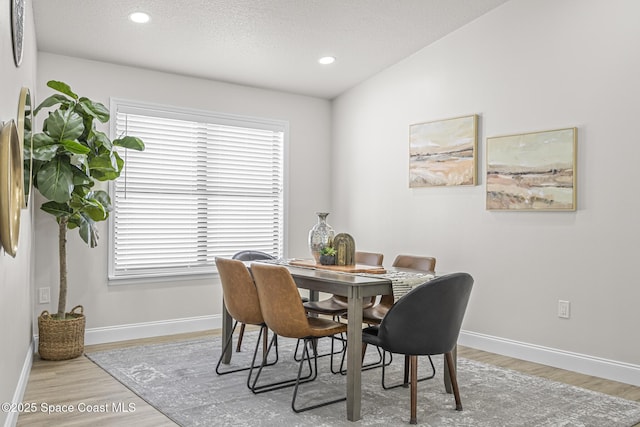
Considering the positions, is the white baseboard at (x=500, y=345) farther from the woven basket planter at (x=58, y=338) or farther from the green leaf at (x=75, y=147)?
the green leaf at (x=75, y=147)

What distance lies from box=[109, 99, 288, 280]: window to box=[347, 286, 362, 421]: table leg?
2.68 m

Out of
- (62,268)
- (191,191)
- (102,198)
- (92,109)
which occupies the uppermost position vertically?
(92,109)

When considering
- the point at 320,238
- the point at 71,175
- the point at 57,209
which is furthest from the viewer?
the point at 57,209

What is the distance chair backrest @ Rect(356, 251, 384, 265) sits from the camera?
14.3ft

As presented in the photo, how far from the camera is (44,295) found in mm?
4473

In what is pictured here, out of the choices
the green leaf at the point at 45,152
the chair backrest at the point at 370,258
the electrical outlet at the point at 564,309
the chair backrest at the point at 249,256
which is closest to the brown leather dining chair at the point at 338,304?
the chair backrest at the point at 370,258

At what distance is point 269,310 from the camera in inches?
127

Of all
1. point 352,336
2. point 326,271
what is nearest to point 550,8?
point 326,271

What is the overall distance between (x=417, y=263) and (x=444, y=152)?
4.50ft

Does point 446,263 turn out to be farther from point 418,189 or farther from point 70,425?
point 70,425

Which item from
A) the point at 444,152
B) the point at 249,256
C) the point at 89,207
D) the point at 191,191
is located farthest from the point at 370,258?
the point at 89,207

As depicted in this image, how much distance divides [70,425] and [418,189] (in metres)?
3.52

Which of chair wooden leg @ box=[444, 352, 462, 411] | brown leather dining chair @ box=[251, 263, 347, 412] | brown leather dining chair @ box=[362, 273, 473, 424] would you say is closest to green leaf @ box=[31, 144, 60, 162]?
brown leather dining chair @ box=[251, 263, 347, 412]

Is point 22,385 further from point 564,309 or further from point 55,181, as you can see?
point 564,309
